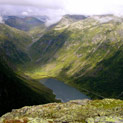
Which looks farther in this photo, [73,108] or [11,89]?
[11,89]

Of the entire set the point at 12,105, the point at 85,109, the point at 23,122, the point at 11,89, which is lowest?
the point at 23,122

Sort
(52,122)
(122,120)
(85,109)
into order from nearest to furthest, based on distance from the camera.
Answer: (122,120), (52,122), (85,109)

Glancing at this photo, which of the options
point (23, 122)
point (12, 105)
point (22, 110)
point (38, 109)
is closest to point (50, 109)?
point (38, 109)

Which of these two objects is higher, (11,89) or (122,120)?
(11,89)

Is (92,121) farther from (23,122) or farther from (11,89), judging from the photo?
(11,89)

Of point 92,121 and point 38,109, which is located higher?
point 38,109

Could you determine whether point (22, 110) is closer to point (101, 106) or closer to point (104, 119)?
point (101, 106)

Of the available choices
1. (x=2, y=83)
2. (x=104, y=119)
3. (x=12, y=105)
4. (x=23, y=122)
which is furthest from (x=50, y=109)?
(x=2, y=83)

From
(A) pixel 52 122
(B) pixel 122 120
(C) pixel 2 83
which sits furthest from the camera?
(C) pixel 2 83

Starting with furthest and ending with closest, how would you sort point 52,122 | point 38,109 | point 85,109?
point 38,109 → point 85,109 → point 52,122
